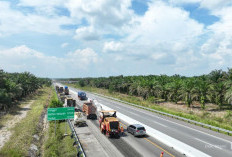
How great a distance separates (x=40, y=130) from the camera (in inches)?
1172

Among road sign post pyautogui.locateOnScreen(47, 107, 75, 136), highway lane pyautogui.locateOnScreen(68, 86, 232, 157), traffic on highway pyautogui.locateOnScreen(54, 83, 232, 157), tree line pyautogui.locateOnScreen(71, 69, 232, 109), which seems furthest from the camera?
tree line pyautogui.locateOnScreen(71, 69, 232, 109)

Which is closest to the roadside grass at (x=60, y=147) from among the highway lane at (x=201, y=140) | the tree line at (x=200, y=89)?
the highway lane at (x=201, y=140)

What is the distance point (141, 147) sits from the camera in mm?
19984

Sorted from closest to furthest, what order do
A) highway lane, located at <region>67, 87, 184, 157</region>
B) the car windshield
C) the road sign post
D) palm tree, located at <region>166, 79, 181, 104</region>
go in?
highway lane, located at <region>67, 87, 184, 157</region>, the car windshield, the road sign post, palm tree, located at <region>166, 79, 181, 104</region>

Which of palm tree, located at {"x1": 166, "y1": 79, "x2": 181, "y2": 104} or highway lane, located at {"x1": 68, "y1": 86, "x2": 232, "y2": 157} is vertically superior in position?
palm tree, located at {"x1": 166, "y1": 79, "x2": 181, "y2": 104}

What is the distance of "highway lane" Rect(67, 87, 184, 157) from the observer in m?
18.2

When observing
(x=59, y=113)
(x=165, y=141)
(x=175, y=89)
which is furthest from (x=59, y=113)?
(x=175, y=89)

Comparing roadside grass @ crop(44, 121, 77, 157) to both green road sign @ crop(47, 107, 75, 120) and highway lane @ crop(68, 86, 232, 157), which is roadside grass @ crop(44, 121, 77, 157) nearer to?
green road sign @ crop(47, 107, 75, 120)

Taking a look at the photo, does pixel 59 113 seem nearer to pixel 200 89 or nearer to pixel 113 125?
pixel 113 125

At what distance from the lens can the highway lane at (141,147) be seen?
18203 mm

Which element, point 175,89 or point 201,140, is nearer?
point 201,140

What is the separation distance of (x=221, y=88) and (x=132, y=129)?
3666 centimetres

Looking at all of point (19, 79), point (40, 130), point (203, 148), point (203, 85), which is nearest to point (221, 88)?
point (203, 85)

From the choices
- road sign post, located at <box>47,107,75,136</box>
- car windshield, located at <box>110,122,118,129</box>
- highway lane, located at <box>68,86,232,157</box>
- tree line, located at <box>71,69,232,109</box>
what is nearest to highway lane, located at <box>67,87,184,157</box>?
car windshield, located at <box>110,122,118,129</box>
